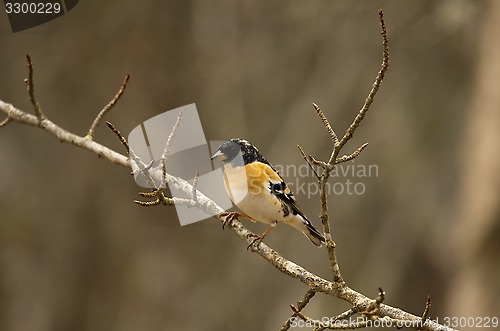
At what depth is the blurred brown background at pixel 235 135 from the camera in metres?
9.91

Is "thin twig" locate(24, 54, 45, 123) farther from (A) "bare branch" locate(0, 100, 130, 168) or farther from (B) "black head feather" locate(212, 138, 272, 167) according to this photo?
(B) "black head feather" locate(212, 138, 272, 167)

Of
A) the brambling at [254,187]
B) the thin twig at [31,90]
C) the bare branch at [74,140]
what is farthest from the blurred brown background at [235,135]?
the thin twig at [31,90]

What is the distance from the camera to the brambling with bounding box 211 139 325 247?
456cm

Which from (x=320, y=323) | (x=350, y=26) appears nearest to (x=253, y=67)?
(x=350, y=26)

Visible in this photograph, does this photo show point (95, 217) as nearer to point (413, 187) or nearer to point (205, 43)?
point (205, 43)

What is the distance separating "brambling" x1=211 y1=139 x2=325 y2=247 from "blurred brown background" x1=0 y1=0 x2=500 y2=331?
5049mm

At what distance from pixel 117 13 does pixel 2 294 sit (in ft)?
13.9

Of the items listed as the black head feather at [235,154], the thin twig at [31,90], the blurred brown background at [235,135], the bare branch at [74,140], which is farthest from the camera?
the blurred brown background at [235,135]

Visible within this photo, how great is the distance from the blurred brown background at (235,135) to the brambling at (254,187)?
5.05m

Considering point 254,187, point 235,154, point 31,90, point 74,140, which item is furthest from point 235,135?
point 31,90

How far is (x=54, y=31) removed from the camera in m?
9.81

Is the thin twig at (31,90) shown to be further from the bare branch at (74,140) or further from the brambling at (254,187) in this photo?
the brambling at (254,187)

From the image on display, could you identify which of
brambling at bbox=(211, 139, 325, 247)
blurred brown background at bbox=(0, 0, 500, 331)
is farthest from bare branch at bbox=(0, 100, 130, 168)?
blurred brown background at bbox=(0, 0, 500, 331)

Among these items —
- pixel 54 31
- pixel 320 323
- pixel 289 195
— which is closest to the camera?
pixel 320 323
